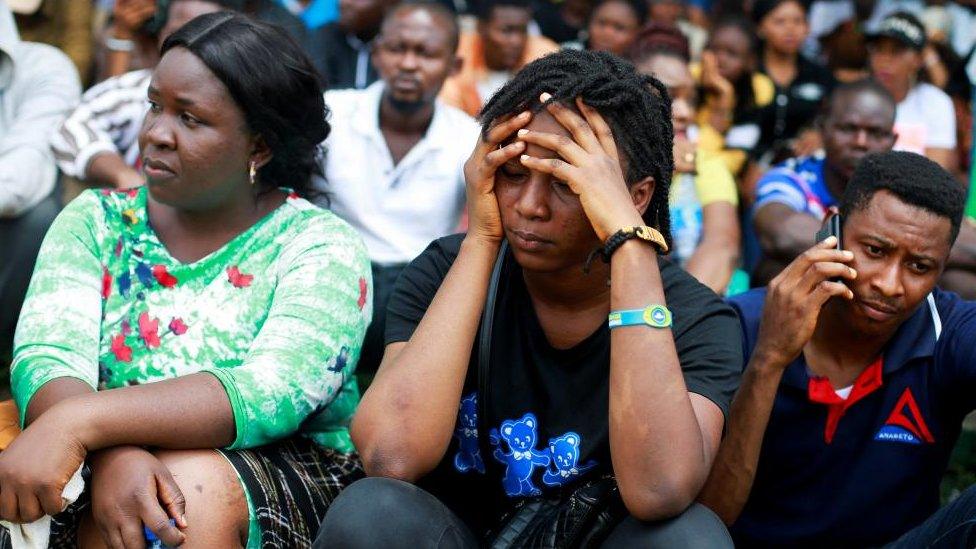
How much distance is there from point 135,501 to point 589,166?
124cm

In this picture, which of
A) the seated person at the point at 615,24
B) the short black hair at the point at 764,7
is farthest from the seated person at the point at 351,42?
the short black hair at the point at 764,7

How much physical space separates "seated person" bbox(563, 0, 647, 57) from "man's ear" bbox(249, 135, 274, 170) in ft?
13.0

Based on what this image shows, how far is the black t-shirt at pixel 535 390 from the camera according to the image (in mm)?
2615

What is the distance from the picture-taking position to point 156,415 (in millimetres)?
2586

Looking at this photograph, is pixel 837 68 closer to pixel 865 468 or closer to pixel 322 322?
pixel 865 468

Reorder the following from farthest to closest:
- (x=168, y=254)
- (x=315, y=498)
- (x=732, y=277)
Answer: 1. (x=732, y=277)
2. (x=168, y=254)
3. (x=315, y=498)

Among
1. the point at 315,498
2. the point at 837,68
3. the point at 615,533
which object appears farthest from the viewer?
the point at 837,68

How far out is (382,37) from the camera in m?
5.32

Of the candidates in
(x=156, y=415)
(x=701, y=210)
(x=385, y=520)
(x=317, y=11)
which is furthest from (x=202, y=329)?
Answer: (x=317, y=11)

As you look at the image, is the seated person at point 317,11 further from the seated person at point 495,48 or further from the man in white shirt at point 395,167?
the man in white shirt at point 395,167

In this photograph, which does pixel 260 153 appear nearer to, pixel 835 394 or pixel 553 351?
pixel 553 351

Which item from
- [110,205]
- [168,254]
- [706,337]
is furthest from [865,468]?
[110,205]

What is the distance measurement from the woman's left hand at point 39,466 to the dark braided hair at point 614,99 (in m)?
1.18

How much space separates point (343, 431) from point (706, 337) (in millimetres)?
1110
